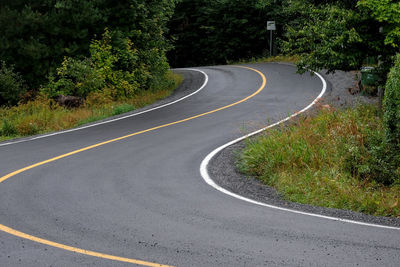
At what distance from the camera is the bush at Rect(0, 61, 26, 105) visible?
1914 cm

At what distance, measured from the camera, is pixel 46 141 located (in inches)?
544

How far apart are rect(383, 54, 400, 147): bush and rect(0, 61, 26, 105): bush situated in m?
15.2

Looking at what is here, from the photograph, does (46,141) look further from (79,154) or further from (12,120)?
(12,120)

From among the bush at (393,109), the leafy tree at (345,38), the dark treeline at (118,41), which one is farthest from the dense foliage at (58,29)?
the bush at (393,109)

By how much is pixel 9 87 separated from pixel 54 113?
3.16 meters

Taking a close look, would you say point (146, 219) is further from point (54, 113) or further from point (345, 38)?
point (54, 113)

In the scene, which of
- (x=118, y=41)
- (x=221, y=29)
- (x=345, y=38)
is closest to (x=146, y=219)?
(x=345, y=38)

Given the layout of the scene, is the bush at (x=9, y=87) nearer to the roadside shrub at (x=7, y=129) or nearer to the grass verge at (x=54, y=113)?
the grass verge at (x=54, y=113)

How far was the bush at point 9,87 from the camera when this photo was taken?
1914 centimetres

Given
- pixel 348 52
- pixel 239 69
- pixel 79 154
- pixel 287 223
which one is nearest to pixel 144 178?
pixel 79 154

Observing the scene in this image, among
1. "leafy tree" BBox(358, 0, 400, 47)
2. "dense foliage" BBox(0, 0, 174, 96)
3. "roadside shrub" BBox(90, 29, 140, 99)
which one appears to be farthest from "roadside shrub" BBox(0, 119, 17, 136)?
"leafy tree" BBox(358, 0, 400, 47)

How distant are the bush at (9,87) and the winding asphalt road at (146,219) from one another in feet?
21.1

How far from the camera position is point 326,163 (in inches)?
399

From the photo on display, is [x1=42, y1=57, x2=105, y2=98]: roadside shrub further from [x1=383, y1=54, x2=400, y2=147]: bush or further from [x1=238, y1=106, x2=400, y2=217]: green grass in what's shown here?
[x1=383, y1=54, x2=400, y2=147]: bush
